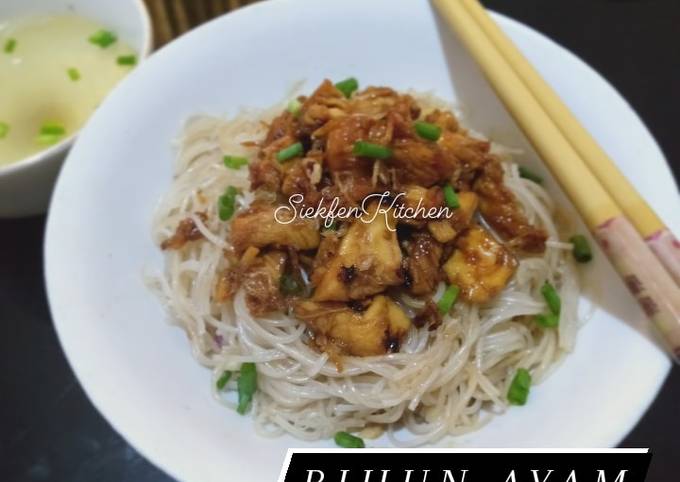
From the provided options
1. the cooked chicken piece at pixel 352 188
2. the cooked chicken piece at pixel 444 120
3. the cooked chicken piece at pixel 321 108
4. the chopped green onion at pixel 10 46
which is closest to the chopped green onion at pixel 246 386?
the cooked chicken piece at pixel 352 188

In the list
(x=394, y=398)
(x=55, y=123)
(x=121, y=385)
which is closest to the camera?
(x=121, y=385)

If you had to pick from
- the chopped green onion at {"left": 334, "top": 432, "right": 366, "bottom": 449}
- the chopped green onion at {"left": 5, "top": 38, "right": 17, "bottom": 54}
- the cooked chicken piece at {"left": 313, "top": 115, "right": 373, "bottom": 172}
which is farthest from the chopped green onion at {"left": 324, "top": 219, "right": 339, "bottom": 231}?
the chopped green onion at {"left": 5, "top": 38, "right": 17, "bottom": 54}

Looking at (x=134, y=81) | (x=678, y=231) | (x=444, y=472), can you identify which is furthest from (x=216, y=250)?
(x=678, y=231)

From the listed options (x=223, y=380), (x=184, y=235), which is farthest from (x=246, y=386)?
(x=184, y=235)

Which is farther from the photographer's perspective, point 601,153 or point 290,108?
point 290,108

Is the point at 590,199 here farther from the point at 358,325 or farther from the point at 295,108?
the point at 295,108

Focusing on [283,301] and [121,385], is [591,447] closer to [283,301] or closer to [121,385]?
[283,301]
